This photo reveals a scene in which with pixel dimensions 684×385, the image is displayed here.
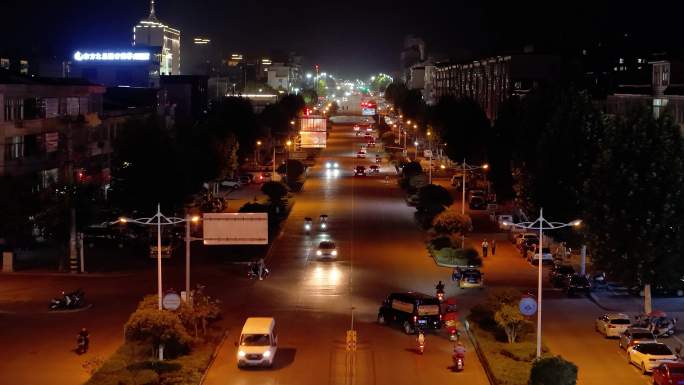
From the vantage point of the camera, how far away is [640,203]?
41.8 metres

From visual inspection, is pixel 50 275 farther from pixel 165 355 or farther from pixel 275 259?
pixel 165 355

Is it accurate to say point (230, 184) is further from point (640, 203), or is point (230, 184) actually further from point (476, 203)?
point (640, 203)

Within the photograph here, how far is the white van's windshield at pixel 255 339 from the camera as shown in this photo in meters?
32.5

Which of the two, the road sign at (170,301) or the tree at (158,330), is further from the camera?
the road sign at (170,301)

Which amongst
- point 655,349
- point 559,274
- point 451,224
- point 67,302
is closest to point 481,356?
point 655,349

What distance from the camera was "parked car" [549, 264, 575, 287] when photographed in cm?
4834

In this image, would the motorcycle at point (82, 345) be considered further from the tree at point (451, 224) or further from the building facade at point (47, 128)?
the tree at point (451, 224)

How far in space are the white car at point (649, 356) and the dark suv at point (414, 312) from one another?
25.3ft

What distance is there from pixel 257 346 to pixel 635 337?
1288cm

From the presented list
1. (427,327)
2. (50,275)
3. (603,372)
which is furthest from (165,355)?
(50,275)

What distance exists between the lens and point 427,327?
38281 millimetres

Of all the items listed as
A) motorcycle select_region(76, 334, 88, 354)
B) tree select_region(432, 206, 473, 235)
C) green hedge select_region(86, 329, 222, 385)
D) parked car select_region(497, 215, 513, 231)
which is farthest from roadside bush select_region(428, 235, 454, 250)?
motorcycle select_region(76, 334, 88, 354)

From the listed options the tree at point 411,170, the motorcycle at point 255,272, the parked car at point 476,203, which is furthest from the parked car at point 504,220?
the tree at point 411,170

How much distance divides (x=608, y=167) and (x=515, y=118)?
36900mm
